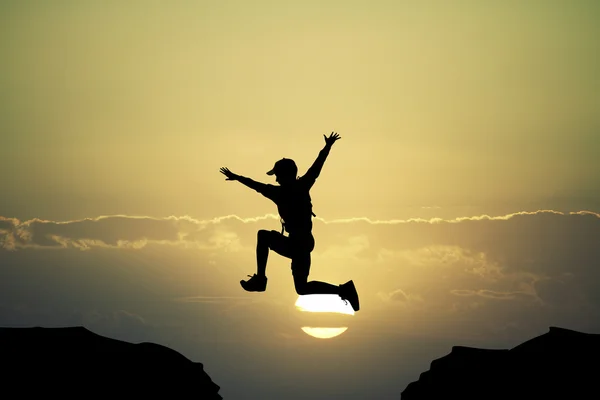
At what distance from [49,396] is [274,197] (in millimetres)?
7951

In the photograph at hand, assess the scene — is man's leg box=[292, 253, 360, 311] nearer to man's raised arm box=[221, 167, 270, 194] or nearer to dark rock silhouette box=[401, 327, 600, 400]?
man's raised arm box=[221, 167, 270, 194]

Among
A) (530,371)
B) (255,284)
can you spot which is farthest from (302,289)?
(530,371)

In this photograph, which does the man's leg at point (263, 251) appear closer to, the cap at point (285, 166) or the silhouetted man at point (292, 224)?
the silhouetted man at point (292, 224)

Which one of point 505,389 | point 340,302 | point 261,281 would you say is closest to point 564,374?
point 505,389

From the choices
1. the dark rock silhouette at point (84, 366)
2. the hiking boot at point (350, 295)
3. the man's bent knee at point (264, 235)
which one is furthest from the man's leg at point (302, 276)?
the dark rock silhouette at point (84, 366)

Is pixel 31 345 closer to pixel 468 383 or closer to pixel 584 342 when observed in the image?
pixel 468 383

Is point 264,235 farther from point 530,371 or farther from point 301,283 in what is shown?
point 530,371

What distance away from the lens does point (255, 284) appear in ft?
69.4

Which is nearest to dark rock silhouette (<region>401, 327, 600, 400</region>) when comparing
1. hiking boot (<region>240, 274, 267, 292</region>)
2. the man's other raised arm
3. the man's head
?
hiking boot (<region>240, 274, 267, 292</region>)

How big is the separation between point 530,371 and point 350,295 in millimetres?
5973

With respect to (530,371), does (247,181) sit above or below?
above

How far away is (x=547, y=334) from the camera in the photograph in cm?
2483

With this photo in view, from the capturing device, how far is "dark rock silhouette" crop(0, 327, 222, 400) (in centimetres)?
2217

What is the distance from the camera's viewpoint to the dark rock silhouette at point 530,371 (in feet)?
73.3
